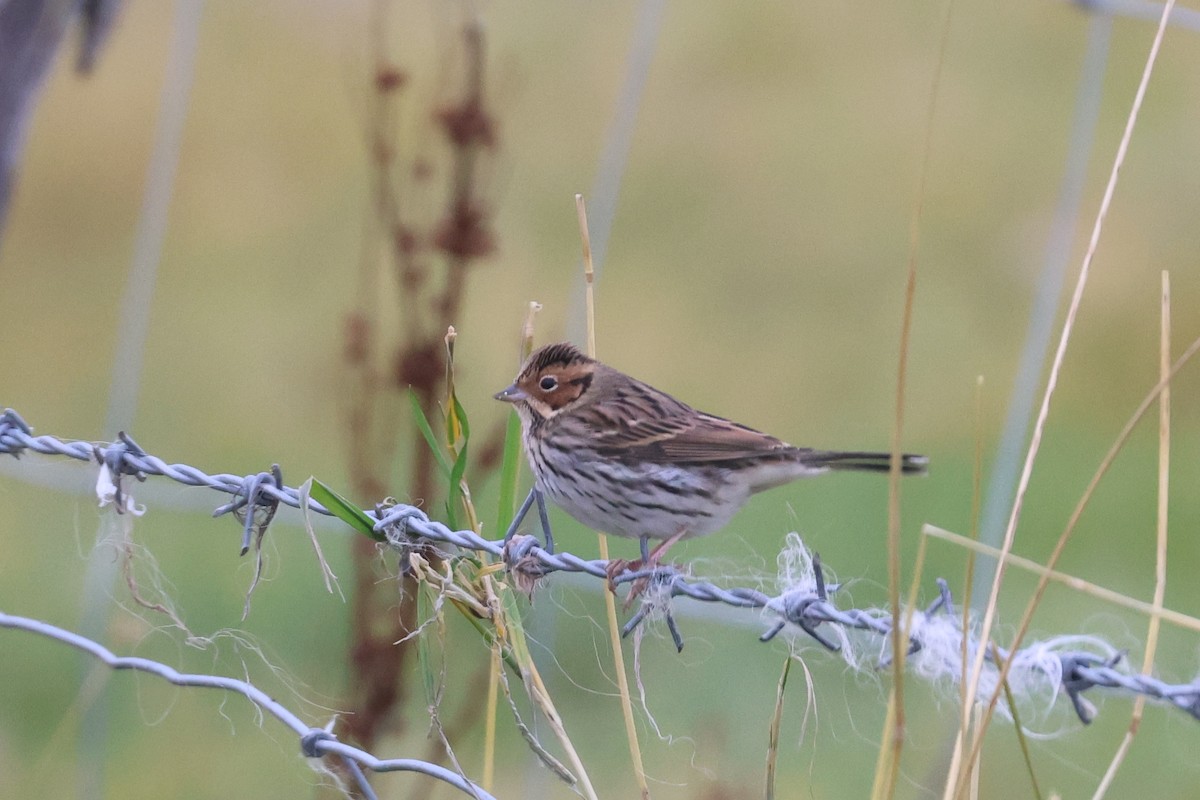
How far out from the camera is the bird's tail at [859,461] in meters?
2.26

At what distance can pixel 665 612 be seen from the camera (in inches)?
87.5

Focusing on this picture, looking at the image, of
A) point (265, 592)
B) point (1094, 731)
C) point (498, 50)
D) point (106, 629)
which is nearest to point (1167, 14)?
point (1094, 731)

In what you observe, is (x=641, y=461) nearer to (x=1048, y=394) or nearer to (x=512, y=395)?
(x=512, y=395)

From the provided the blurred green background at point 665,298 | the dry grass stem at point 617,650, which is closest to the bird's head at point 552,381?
the dry grass stem at point 617,650

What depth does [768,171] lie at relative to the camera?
886cm

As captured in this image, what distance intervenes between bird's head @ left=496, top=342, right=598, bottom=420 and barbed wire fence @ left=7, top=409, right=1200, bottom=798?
899mm

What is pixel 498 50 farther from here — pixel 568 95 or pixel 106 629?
pixel 106 629

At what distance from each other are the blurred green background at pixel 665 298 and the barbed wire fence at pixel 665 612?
257 centimetres

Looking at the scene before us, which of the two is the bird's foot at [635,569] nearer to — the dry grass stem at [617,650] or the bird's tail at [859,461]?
the dry grass stem at [617,650]

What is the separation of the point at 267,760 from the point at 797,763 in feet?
6.29

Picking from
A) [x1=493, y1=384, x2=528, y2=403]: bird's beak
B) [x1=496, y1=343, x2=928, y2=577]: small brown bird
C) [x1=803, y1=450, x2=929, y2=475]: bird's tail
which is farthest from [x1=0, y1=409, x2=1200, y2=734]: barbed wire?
[x1=493, y1=384, x2=528, y2=403]: bird's beak

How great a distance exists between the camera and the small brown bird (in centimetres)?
292

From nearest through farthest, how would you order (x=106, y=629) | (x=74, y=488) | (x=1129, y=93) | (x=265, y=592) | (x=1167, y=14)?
1. (x=1167, y=14)
2. (x=74, y=488)
3. (x=106, y=629)
4. (x=265, y=592)
5. (x=1129, y=93)

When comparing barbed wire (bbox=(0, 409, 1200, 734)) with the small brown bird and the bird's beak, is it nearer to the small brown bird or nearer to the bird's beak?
the small brown bird
